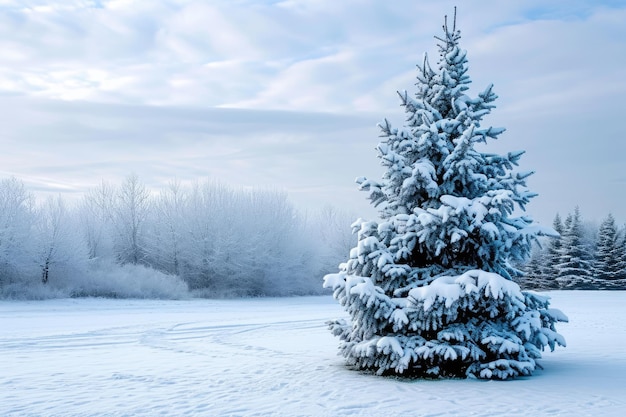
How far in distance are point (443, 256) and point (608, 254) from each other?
176 feet

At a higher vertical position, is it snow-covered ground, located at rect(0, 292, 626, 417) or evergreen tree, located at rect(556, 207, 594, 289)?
evergreen tree, located at rect(556, 207, 594, 289)

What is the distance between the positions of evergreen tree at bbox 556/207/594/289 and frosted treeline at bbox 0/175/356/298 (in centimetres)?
2181

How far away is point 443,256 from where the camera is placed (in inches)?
434

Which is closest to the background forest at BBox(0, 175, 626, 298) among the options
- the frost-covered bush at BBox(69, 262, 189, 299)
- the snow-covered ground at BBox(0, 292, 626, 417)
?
the frost-covered bush at BBox(69, 262, 189, 299)

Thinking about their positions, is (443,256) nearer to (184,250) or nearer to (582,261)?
(184,250)

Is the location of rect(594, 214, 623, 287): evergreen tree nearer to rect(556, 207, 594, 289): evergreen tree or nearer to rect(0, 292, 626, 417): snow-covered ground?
rect(556, 207, 594, 289): evergreen tree

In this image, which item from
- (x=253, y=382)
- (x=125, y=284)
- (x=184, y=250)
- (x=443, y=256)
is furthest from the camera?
(x=184, y=250)

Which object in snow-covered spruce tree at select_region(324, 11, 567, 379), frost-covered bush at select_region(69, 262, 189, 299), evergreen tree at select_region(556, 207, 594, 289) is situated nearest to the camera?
snow-covered spruce tree at select_region(324, 11, 567, 379)

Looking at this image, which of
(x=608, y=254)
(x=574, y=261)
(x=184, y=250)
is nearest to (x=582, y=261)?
(x=574, y=261)

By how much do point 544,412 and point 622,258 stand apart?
56.1 meters

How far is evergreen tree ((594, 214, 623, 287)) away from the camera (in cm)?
5666

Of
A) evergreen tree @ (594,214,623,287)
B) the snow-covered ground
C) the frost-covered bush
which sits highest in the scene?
evergreen tree @ (594,214,623,287)

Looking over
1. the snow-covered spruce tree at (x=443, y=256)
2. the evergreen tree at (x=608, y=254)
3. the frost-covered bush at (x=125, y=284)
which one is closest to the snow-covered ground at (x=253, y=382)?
the snow-covered spruce tree at (x=443, y=256)

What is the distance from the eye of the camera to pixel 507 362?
10156mm
